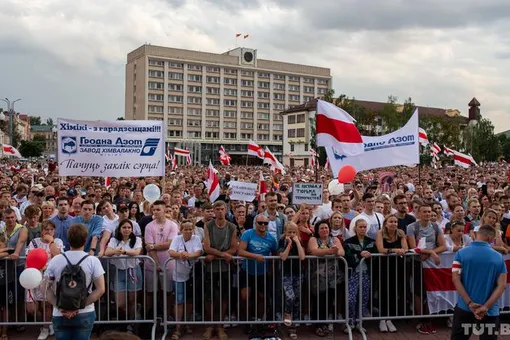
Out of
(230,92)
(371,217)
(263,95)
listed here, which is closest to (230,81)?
(230,92)

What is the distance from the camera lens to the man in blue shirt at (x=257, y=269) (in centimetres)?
684

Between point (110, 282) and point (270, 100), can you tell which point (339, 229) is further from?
point (270, 100)

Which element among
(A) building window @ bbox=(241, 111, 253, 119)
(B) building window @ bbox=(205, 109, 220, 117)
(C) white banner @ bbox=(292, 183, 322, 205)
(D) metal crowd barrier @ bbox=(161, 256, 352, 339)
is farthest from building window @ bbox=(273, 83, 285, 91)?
(D) metal crowd barrier @ bbox=(161, 256, 352, 339)

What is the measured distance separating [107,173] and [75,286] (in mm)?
5510

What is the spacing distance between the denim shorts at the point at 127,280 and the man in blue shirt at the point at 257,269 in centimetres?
135

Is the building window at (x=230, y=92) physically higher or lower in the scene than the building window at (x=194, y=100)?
higher

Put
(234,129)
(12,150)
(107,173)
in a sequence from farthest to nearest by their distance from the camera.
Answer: (234,129) → (12,150) → (107,173)

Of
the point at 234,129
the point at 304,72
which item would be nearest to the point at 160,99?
the point at 234,129

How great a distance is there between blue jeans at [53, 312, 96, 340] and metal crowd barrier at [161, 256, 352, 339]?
2.07 metres

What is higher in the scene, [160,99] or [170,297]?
[160,99]

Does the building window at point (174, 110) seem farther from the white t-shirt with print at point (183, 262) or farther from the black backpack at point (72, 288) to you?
the black backpack at point (72, 288)

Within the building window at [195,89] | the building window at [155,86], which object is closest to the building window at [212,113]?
the building window at [195,89]

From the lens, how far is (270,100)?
121500mm

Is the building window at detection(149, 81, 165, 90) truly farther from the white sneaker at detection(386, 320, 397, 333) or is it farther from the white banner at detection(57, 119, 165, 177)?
the white sneaker at detection(386, 320, 397, 333)
